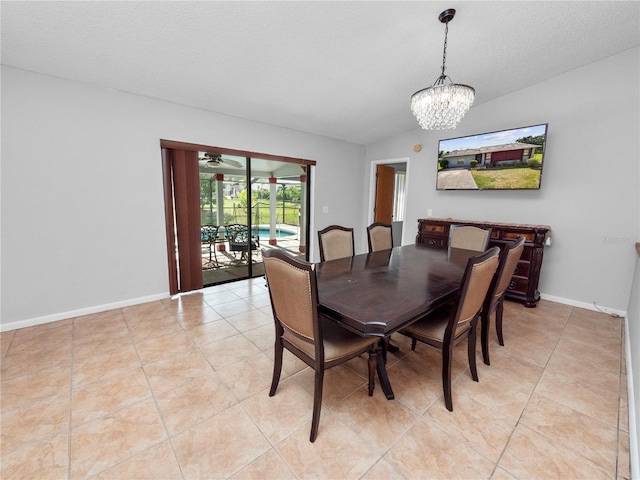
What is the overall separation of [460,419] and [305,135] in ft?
13.7

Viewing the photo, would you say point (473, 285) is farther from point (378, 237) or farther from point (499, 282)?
point (378, 237)

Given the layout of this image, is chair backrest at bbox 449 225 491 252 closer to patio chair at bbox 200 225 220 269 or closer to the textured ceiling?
the textured ceiling

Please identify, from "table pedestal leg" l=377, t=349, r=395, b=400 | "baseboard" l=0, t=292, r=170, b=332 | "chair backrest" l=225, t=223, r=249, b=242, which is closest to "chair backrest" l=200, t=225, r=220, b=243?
"chair backrest" l=225, t=223, r=249, b=242

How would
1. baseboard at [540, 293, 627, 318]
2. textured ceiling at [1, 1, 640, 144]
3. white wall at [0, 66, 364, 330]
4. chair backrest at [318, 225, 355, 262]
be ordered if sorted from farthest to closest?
baseboard at [540, 293, 627, 318] → chair backrest at [318, 225, 355, 262] → white wall at [0, 66, 364, 330] → textured ceiling at [1, 1, 640, 144]

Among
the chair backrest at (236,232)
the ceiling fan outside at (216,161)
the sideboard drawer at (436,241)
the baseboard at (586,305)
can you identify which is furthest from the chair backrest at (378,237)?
the chair backrest at (236,232)

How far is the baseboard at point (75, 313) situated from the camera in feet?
8.46

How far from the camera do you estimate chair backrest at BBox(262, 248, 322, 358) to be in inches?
53.5

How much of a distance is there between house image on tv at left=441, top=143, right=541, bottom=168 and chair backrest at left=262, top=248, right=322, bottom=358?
3.50m

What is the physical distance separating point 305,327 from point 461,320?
976 millimetres

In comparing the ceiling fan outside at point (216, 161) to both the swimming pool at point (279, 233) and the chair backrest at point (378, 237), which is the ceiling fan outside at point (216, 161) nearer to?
the swimming pool at point (279, 233)

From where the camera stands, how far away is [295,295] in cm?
144

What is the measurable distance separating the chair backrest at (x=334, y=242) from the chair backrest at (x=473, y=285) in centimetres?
136

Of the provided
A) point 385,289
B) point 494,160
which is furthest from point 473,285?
point 494,160

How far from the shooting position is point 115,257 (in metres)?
3.03
